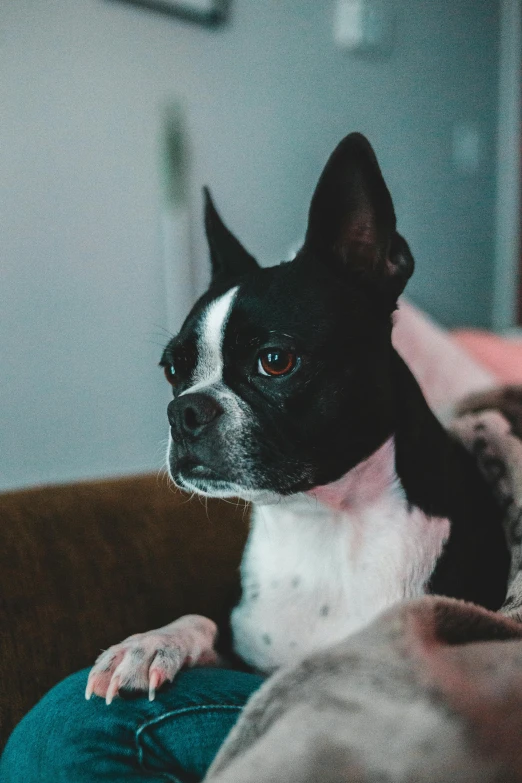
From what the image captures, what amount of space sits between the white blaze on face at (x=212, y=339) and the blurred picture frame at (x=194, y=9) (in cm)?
143

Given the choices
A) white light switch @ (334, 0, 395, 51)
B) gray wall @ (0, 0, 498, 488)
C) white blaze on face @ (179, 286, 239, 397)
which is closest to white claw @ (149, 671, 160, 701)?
white blaze on face @ (179, 286, 239, 397)

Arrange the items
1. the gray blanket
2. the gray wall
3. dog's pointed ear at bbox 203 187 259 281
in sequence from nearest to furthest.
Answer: the gray blanket < dog's pointed ear at bbox 203 187 259 281 < the gray wall

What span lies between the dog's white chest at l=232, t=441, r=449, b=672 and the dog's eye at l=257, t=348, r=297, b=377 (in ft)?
0.53

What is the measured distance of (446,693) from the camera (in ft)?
1.60

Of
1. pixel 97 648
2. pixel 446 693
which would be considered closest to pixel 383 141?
pixel 97 648

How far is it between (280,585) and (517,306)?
2.47 metres

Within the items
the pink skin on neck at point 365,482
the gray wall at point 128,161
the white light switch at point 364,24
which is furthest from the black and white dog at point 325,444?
the white light switch at point 364,24

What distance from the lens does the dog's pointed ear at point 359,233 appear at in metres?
0.95

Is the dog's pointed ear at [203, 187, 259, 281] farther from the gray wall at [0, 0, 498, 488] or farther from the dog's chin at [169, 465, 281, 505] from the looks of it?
the gray wall at [0, 0, 498, 488]

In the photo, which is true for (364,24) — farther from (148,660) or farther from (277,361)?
(148,660)

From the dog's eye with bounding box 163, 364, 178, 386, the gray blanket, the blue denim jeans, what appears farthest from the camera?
the dog's eye with bounding box 163, 364, 178, 386

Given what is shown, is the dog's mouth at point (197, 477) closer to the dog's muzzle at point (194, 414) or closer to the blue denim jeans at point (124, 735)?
the dog's muzzle at point (194, 414)

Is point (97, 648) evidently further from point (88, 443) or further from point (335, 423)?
point (88, 443)

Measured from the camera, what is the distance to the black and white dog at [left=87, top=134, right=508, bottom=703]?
91cm
